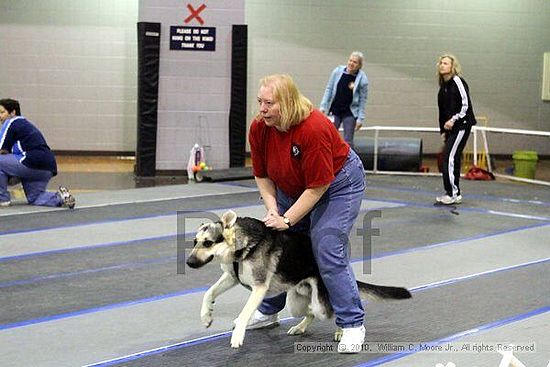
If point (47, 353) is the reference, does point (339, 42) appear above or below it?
above

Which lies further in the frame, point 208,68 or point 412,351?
point 208,68

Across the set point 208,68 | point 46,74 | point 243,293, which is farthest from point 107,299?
point 46,74

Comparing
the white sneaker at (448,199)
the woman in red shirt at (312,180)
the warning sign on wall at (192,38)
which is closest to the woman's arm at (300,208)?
the woman in red shirt at (312,180)

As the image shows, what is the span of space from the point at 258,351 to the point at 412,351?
854 millimetres

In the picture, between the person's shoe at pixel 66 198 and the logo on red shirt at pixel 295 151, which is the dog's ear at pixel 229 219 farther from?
the person's shoe at pixel 66 198

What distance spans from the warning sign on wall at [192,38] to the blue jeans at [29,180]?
3967 millimetres

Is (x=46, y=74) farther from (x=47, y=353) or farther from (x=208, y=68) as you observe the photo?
(x=47, y=353)

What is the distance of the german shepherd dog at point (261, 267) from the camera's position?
4.69m

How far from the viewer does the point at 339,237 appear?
16.0 feet

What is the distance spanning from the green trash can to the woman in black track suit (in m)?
3.48

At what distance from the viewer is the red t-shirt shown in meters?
4.71

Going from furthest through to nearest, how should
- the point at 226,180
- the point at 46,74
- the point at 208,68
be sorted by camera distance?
the point at 46,74
the point at 208,68
the point at 226,180

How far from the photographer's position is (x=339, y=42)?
55.2ft

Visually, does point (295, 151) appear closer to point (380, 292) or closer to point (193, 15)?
point (380, 292)
